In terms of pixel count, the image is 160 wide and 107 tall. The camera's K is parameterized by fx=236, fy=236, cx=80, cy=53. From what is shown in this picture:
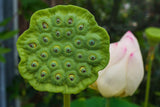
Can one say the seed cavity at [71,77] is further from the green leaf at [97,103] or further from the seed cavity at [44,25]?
the green leaf at [97,103]

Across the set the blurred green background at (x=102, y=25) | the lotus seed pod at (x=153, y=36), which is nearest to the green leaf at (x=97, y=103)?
the lotus seed pod at (x=153, y=36)

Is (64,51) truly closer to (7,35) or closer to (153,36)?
(153,36)

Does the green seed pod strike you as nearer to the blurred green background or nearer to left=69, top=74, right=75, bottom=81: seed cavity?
left=69, top=74, right=75, bottom=81: seed cavity

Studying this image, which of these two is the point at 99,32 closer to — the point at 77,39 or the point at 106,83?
the point at 77,39

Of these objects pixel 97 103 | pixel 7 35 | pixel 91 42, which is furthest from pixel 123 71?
pixel 7 35

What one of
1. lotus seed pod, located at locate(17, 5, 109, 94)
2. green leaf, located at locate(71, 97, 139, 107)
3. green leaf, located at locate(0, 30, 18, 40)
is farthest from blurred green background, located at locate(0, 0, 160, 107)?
lotus seed pod, located at locate(17, 5, 109, 94)

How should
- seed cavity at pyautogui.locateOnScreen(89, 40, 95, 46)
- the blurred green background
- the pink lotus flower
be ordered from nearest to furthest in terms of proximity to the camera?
seed cavity at pyautogui.locateOnScreen(89, 40, 95, 46), the pink lotus flower, the blurred green background

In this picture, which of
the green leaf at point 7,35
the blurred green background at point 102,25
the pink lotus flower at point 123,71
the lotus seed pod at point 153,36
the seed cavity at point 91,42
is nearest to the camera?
the seed cavity at point 91,42
